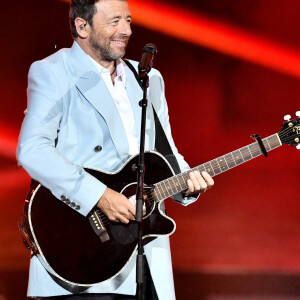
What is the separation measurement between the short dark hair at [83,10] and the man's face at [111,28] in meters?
0.02

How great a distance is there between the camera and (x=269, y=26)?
159 inches

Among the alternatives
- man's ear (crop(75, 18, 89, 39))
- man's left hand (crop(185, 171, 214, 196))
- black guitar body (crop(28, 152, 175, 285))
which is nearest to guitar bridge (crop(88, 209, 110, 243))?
black guitar body (crop(28, 152, 175, 285))

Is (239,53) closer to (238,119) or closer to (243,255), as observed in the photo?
(238,119)

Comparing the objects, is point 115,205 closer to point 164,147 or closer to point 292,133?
point 164,147

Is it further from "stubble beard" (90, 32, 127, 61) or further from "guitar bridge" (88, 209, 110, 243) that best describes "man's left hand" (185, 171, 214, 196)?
"stubble beard" (90, 32, 127, 61)

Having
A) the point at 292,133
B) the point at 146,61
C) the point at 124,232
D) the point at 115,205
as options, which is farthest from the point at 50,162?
the point at 292,133

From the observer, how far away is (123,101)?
2574 mm

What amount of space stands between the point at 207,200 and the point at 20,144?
2160 mm

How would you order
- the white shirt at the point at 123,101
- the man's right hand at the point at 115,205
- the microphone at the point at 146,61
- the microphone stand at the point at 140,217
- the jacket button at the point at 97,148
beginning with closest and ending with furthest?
the microphone stand at the point at 140,217, the microphone at the point at 146,61, the man's right hand at the point at 115,205, the jacket button at the point at 97,148, the white shirt at the point at 123,101

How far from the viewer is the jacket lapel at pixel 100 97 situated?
2.40 meters

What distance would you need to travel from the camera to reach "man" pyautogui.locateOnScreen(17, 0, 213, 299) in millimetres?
2225

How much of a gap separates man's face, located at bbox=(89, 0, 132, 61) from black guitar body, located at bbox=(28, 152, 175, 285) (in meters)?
0.60

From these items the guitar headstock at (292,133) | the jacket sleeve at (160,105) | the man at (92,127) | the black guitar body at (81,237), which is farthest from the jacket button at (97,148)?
the guitar headstock at (292,133)

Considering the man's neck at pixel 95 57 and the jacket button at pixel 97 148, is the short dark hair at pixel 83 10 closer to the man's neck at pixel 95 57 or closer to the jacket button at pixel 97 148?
the man's neck at pixel 95 57
